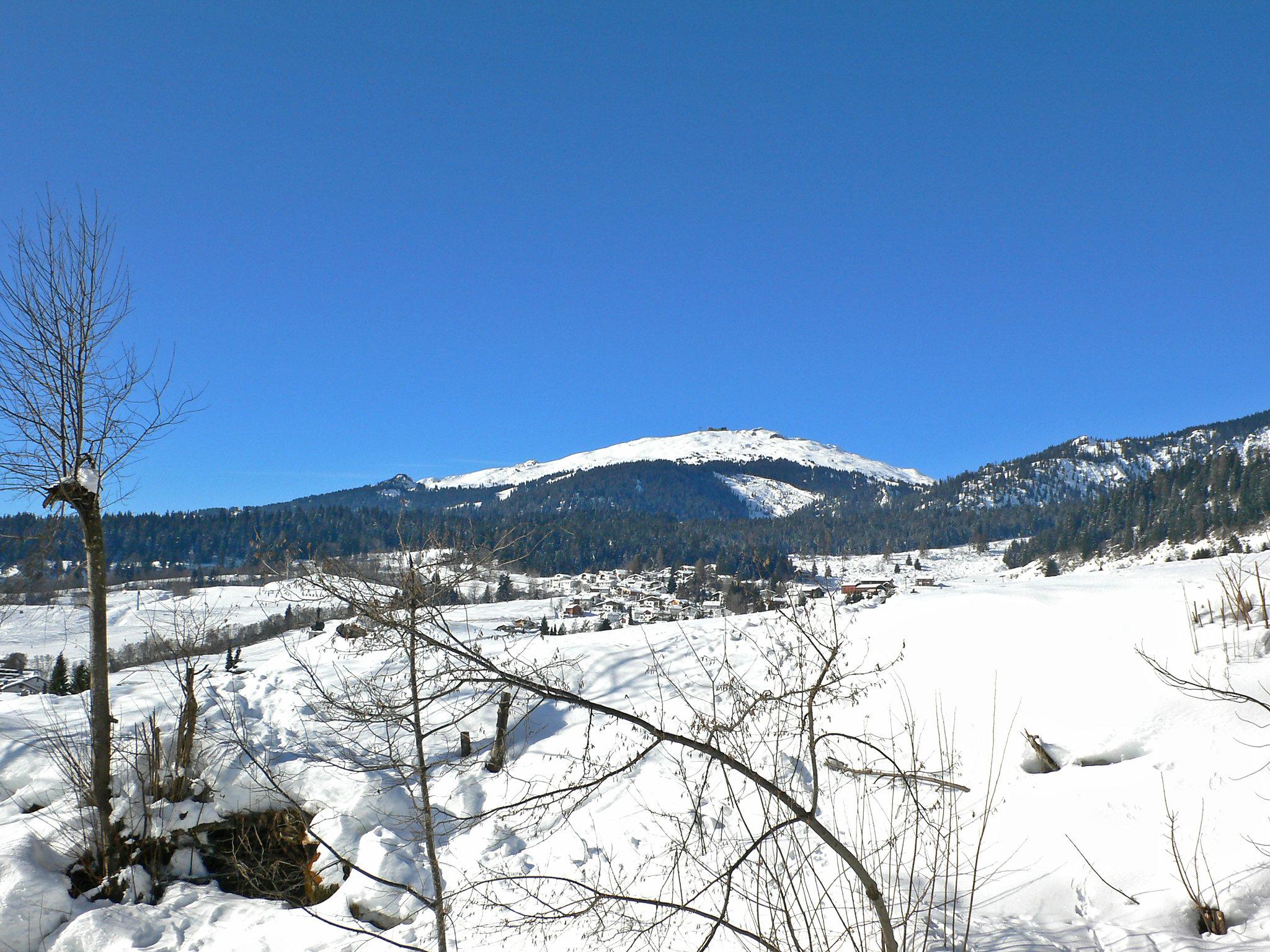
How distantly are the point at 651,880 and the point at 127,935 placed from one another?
563 cm

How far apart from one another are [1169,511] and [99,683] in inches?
4334

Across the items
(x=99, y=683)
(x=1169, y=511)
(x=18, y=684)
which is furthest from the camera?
(x=1169, y=511)

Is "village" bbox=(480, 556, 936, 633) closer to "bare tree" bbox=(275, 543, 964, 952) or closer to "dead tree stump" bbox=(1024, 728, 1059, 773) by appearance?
"bare tree" bbox=(275, 543, 964, 952)

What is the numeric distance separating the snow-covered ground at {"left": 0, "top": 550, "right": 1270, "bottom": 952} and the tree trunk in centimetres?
57

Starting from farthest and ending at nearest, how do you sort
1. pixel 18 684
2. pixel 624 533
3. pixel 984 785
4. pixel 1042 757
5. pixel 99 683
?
pixel 624 533, pixel 18 684, pixel 99 683, pixel 984 785, pixel 1042 757

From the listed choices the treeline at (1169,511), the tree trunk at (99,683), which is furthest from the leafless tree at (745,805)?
the treeline at (1169,511)

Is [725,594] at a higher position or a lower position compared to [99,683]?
higher

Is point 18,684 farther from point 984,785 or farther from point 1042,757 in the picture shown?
point 1042,757

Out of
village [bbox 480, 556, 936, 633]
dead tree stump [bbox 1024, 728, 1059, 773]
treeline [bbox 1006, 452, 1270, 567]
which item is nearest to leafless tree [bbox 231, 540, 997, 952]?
village [bbox 480, 556, 936, 633]

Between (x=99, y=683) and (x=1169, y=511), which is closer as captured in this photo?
(x=99, y=683)

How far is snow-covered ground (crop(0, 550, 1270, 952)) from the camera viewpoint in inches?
177

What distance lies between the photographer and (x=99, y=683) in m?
8.11

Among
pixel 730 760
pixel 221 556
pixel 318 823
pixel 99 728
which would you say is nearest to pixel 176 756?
pixel 99 728

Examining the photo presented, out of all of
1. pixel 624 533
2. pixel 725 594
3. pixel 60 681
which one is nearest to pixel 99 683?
pixel 725 594
